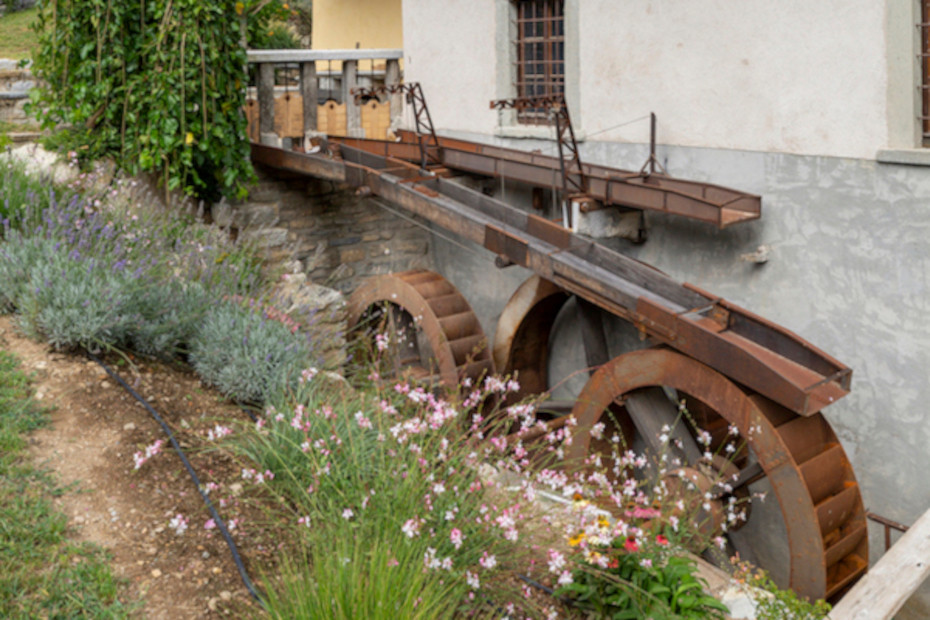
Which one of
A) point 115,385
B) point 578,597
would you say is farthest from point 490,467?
point 115,385

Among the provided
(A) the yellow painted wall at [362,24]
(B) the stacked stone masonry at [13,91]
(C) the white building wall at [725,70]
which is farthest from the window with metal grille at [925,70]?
(A) the yellow painted wall at [362,24]

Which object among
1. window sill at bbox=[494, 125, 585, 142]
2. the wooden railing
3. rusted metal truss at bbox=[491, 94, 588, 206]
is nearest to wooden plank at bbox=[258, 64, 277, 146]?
the wooden railing

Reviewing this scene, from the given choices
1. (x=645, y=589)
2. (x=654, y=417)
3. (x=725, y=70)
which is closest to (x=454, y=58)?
(x=725, y=70)

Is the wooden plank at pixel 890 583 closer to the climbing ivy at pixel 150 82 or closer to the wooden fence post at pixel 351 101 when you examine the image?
the climbing ivy at pixel 150 82

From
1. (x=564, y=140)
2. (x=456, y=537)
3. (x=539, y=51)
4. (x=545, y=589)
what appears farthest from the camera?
(x=539, y=51)

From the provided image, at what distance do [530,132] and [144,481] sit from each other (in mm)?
4667

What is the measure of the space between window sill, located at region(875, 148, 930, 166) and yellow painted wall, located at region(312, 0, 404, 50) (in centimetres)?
806

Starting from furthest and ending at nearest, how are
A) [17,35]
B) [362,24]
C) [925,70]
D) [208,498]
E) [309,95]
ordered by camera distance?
[17,35], [362,24], [309,95], [925,70], [208,498]

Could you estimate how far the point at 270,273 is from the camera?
271 inches

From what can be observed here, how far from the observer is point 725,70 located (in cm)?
565

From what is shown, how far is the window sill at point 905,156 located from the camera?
Result: 462cm

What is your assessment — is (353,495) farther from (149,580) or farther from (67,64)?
(67,64)

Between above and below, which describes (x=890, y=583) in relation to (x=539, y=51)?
below

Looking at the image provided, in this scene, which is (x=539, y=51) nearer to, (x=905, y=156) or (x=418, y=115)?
(x=418, y=115)
